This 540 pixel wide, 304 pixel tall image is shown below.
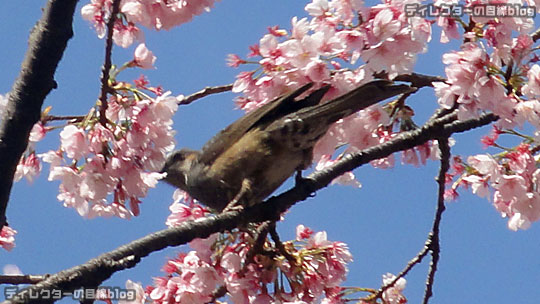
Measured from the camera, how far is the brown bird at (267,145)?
154 inches

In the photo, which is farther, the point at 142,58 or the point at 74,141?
the point at 142,58

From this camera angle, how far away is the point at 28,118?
8.63ft

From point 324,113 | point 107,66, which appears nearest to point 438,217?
point 324,113

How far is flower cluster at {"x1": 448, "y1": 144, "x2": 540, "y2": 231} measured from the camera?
3594mm

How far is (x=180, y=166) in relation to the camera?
5.41 metres

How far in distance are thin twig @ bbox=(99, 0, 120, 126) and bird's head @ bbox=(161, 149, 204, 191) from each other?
5.73 feet

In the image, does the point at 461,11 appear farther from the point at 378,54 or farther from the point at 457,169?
the point at 457,169

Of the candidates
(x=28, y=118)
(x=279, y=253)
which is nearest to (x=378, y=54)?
(x=279, y=253)

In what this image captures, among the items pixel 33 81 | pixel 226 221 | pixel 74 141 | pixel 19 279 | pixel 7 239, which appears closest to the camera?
pixel 33 81

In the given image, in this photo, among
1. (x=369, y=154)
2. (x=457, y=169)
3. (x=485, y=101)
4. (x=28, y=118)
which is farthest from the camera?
(x=457, y=169)

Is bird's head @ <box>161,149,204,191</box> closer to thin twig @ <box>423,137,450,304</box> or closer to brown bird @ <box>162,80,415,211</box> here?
brown bird @ <box>162,80,415,211</box>

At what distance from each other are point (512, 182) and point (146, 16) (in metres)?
1.91

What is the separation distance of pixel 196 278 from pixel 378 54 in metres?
1.31

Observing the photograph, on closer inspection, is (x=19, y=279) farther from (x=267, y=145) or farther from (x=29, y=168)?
(x=267, y=145)
